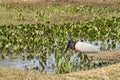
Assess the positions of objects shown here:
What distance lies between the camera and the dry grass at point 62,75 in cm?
893

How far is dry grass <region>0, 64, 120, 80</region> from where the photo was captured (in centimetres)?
893

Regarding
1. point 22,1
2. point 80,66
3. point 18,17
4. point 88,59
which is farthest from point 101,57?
point 22,1

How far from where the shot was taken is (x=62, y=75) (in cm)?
966

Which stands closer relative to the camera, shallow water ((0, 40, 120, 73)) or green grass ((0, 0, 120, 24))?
shallow water ((0, 40, 120, 73))

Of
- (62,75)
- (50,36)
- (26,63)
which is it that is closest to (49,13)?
(50,36)

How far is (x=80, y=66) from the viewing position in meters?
13.0

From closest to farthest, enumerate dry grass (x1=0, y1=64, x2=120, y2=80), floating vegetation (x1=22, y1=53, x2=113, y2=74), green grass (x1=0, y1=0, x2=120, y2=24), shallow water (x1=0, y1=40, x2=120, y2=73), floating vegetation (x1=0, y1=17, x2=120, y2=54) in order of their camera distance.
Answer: dry grass (x1=0, y1=64, x2=120, y2=80)
floating vegetation (x1=22, y1=53, x2=113, y2=74)
shallow water (x1=0, y1=40, x2=120, y2=73)
floating vegetation (x1=0, y1=17, x2=120, y2=54)
green grass (x1=0, y1=0, x2=120, y2=24)

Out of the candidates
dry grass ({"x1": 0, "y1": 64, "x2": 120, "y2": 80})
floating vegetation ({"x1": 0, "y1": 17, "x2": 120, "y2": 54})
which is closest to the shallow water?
floating vegetation ({"x1": 0, "y1": 17, "x2": 120, "y2": 54})

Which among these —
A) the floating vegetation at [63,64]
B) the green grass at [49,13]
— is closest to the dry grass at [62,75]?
the floating vegetation at [63,64]

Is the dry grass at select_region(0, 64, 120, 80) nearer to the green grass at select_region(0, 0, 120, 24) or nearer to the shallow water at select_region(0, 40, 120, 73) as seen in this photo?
the shallow water at select_region(0, 40, 120, 73)

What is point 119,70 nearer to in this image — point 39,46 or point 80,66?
point 80,66

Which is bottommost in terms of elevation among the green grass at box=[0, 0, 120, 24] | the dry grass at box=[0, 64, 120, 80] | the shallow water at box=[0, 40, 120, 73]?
the green grass at box=[0, 0, 120, 24]

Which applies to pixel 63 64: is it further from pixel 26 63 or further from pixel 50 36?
pixel 50 36

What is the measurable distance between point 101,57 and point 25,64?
2.86 m
